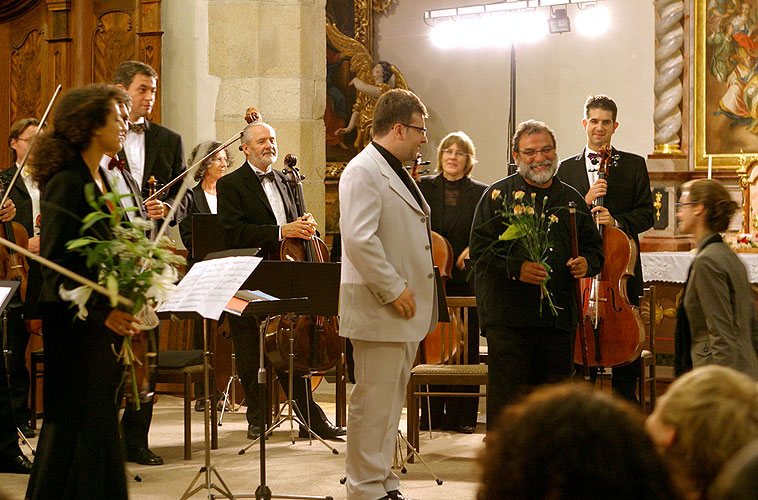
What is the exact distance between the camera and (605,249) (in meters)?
4.98

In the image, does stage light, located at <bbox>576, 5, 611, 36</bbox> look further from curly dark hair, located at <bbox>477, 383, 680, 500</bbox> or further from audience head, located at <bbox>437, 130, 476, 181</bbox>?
curly dark hair, located at <bbox>477, 383, 680, 500</bbox>

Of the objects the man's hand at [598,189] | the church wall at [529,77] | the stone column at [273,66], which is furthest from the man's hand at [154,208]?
the church wall at [529,77]

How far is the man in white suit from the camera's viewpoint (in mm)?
3822

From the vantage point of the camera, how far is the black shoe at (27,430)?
564 cm

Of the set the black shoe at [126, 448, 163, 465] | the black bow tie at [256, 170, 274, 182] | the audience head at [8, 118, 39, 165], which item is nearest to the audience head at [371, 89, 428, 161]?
the black bow tie at [256, 170, 274, 182]

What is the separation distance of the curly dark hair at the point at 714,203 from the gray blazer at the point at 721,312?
0.33ft

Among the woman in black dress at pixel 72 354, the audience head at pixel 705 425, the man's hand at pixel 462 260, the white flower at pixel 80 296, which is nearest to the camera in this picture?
the audience head at pixel 705 425

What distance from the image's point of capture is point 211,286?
345cm

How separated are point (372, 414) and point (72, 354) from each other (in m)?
1.28

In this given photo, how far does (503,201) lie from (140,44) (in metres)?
4.11

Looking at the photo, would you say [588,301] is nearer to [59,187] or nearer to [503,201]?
[503,201]

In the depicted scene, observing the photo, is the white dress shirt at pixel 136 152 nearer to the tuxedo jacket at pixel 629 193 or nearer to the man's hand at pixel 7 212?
the man's hand at pixel 7 212

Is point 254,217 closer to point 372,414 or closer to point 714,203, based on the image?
point 372,414

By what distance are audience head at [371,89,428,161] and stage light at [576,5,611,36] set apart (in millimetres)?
6487
